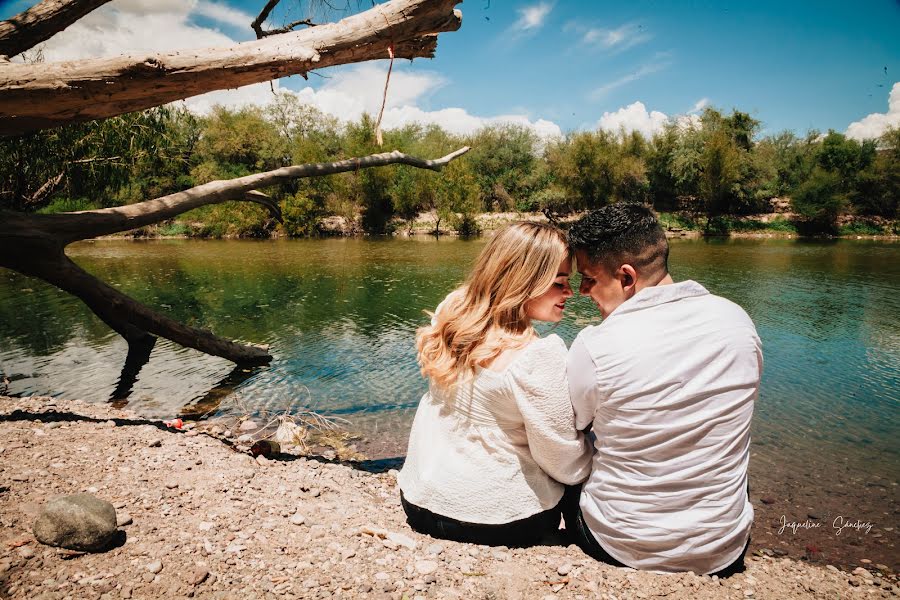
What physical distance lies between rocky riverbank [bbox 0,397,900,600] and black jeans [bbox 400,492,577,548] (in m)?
0.05

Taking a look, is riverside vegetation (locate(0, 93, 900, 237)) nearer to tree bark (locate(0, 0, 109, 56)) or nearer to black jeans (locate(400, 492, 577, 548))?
tree bark (locate(0, 0, 109, 56))

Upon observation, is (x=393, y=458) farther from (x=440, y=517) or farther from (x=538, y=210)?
(x=538, y=210)

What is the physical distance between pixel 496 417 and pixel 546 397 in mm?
308

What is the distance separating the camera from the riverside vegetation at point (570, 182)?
38.6 m

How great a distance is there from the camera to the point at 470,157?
53062 mm

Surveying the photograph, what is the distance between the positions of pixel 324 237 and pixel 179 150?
1058 inches

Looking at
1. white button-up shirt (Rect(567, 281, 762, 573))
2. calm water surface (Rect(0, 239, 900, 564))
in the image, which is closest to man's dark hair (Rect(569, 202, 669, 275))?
white button-up shirt (Rect(567, 281, 762, 573))

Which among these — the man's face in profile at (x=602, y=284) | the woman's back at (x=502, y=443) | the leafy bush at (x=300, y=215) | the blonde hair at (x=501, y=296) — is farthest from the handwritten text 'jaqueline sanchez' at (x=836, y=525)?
the leafy bush at (x=300, y=215)

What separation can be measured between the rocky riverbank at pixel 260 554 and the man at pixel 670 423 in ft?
0.66

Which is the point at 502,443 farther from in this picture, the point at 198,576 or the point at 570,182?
the point at 570,182

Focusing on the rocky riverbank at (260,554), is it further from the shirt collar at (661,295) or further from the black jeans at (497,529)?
the shirt collar at (661,295)

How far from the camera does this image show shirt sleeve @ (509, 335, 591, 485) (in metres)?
2.06

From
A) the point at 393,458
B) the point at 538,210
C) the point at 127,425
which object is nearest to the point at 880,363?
the point at 393,458

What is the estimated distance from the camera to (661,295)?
1.98 m
